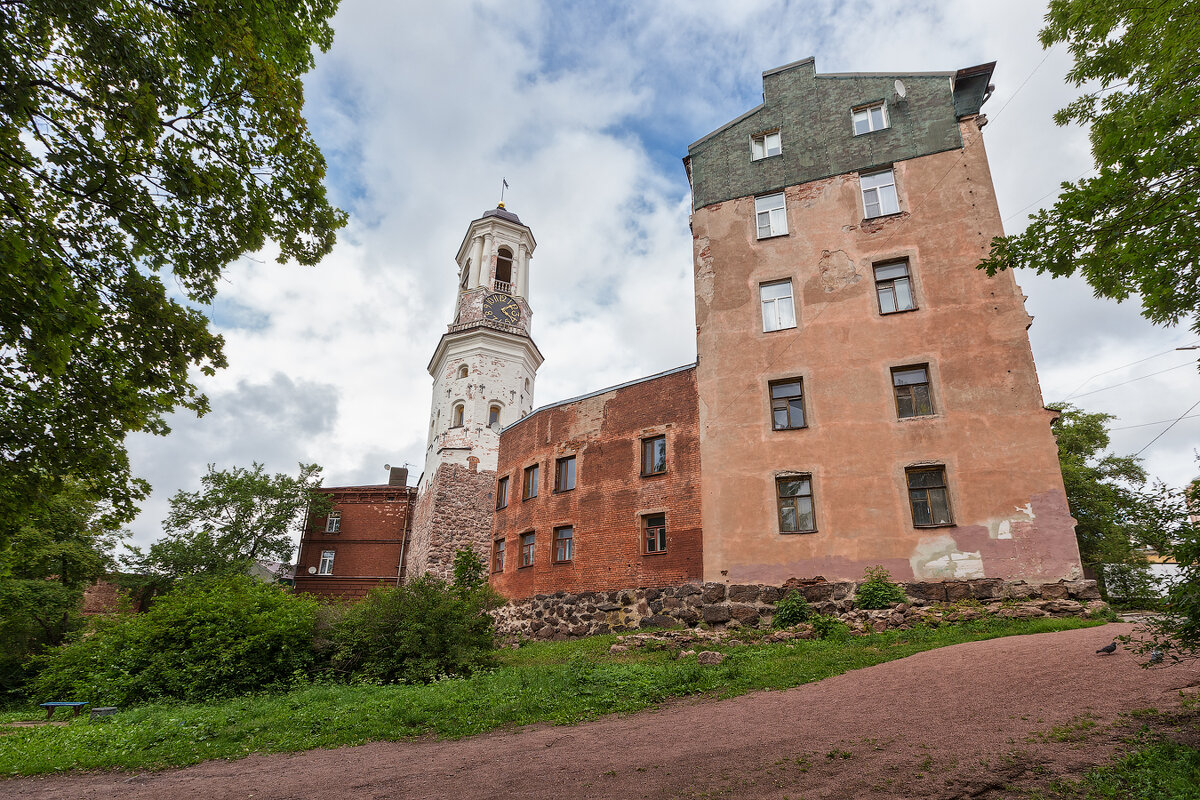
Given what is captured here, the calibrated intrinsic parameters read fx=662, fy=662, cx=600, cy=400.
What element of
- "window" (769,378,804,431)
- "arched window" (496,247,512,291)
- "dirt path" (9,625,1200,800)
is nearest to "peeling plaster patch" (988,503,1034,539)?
"window" (769,378,804,431)

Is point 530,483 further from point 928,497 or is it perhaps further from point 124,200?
point 124,200

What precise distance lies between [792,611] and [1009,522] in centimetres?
553

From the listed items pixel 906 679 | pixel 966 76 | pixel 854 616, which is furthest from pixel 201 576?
pixel 966 76

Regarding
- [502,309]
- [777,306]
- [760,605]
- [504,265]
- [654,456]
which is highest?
[504,265]

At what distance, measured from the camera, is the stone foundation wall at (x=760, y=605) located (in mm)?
14625

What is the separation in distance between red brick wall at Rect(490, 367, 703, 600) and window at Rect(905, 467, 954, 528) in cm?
568

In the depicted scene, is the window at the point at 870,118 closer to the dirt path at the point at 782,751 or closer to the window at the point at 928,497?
the window at the point at 928,497

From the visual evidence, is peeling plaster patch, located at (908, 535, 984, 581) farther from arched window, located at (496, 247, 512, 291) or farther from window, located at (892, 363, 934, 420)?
arched window, located at (496, 247, 512, 291)

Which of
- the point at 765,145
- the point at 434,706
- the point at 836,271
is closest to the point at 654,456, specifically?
the point at 836,271

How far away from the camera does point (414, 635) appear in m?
13.9

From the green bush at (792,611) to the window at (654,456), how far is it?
18.2 ft

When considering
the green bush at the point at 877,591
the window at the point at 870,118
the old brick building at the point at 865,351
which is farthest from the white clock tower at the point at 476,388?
the window at the point at 870,118

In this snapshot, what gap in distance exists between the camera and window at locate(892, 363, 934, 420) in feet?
57.4

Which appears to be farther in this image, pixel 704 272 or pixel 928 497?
pixel 704 272
